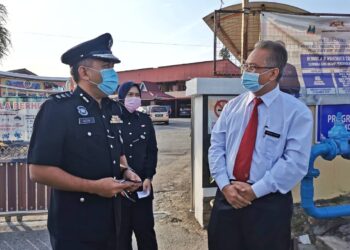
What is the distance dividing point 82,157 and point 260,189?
1061 mm

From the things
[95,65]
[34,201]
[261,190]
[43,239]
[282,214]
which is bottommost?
[43,239]

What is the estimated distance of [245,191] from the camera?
7.47 ft

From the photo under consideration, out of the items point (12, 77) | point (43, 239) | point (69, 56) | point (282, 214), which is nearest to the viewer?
point (69, 56)

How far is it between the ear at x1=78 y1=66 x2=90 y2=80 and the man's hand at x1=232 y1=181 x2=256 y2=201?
1.13 m

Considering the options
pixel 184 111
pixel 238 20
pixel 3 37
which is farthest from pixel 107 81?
pixel 184 111

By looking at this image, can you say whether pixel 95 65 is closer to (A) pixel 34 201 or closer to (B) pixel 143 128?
(B) pixel 143 128

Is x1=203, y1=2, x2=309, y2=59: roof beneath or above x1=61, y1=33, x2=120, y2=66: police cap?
above

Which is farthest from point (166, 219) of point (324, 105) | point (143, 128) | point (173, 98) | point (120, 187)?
point (173, 98)

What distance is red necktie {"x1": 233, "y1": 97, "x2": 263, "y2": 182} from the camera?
236 cm

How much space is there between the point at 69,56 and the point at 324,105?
3.40 m

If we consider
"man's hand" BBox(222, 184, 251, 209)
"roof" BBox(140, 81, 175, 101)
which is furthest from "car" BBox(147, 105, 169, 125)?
"man's hand" BBox(222, 184, 251, 209)

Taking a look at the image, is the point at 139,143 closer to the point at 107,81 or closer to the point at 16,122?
the point at 107,81

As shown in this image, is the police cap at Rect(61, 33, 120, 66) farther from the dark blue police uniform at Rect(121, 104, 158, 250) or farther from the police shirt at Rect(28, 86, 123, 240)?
the dark blue police uniform at Rect(121, 104, 158, 250)

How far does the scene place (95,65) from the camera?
213 centimetres
